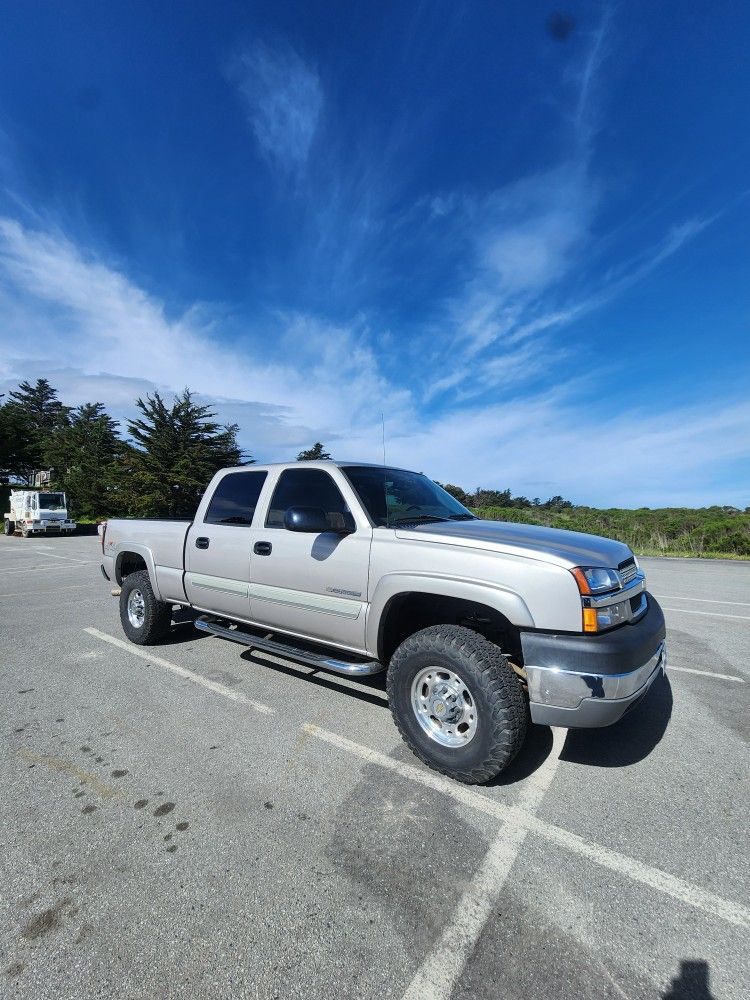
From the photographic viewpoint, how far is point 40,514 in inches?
960

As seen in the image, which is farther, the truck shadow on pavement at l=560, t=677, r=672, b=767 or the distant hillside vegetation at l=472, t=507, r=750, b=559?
the distant hillside vegetation at l=472, t=507, r=750, b=559

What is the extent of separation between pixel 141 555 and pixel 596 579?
4.62 metres

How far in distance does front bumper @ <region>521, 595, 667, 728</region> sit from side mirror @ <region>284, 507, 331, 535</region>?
151cm

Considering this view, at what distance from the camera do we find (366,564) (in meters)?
3.06

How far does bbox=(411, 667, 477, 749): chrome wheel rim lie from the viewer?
2666 millimetres

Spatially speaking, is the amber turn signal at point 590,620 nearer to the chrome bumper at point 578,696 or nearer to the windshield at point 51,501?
the chrome bumper at point 578,696

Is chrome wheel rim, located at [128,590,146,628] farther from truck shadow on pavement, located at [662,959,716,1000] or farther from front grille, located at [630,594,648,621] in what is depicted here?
truck shadow on pavement, located at [662,959,716,1000]

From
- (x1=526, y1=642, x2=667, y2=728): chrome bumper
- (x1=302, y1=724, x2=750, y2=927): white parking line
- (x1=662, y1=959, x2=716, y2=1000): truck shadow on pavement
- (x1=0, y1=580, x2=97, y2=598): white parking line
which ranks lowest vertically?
(x1=662, y1=959, x2=716, y2=1000): truck shadow on pavement

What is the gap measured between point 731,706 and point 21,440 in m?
59.1

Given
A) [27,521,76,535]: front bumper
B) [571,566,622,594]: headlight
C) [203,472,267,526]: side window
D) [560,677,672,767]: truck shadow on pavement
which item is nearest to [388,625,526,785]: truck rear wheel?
[571,566,622,594]: headlight

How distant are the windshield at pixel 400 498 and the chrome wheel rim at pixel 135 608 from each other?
10.4 feet

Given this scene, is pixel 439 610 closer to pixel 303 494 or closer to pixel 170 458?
pixel 303 494

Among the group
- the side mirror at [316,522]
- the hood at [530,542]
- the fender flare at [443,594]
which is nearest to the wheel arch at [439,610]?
the fender flare at [443,594]

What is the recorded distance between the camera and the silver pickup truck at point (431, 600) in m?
2.38
